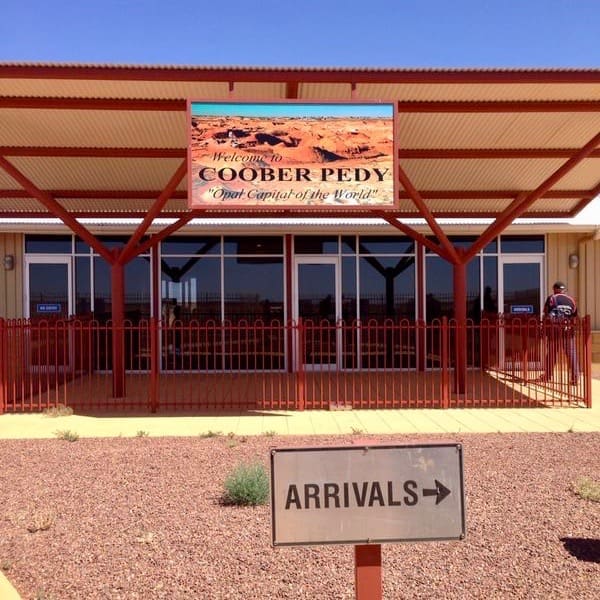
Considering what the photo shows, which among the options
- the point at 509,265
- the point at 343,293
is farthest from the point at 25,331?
the point at 509,265

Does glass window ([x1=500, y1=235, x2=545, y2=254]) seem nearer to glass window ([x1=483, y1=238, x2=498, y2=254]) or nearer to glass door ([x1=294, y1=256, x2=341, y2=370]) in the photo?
glass window ([x1=483, y1=238, x2=498, y2=254])

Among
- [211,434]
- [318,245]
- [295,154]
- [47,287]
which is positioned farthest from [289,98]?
[47,287]

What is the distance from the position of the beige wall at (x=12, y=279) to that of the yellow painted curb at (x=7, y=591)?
12438 millimetres

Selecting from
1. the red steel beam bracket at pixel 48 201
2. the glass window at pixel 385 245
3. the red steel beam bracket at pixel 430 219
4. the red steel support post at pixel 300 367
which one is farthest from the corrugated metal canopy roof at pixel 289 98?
the red steel support post at pixel 300 367

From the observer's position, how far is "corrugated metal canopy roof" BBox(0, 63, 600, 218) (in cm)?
901

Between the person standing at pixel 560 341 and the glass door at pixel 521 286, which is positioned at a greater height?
the glass door at pixel 521 286

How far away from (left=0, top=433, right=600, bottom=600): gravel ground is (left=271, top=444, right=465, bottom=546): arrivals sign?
0.18 m

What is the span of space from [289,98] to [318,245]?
599 centimetres

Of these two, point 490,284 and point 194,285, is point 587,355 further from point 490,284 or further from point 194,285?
point 194,285

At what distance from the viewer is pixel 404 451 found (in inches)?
124

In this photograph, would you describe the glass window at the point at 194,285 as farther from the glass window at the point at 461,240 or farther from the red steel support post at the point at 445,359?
the red steel support post at the point at 445,359

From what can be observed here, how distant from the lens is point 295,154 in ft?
30.7

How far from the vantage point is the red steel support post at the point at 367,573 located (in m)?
3.21

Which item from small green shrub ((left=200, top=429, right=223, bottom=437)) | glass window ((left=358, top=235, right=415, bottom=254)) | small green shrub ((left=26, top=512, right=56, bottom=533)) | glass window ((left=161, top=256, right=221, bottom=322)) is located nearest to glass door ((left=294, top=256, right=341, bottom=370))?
glass window ((left=358, top=235, right=415, bottom=254))
